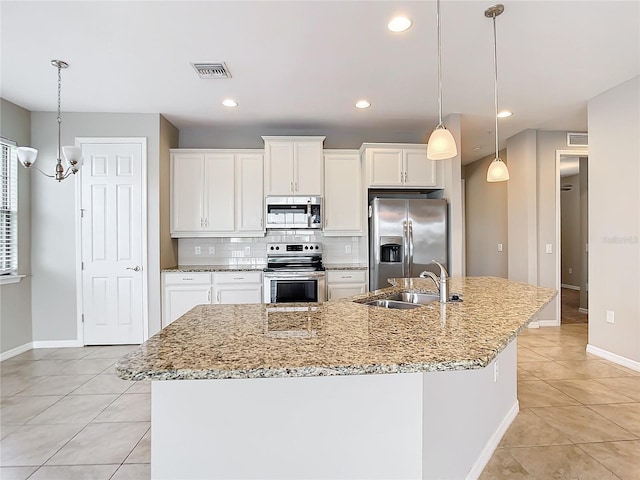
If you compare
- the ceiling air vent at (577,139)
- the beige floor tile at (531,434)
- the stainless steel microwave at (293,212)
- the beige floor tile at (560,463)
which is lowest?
the beige floor tile at (560,463)

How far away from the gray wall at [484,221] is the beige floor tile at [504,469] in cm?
429

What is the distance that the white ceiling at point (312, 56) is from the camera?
7.34 feet

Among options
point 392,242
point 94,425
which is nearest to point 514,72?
point 392,242

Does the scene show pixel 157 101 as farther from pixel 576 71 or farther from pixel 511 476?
pixel 511 476

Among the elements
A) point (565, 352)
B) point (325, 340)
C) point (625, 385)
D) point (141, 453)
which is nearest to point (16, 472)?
point (141, 453)

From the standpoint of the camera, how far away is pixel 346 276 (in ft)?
14.0

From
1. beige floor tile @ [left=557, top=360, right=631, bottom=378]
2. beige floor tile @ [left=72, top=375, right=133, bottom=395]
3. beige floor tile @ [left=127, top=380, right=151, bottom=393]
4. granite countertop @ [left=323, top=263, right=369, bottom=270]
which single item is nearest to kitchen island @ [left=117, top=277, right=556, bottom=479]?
beige floor tile @ [left=127, top=380, right=151, bottom=393]

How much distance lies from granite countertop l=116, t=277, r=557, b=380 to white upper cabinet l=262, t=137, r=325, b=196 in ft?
8.48

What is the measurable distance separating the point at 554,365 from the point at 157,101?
4730 millimetres

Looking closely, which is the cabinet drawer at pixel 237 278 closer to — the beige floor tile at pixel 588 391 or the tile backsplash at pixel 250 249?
the tile backsplash at pixel 250 249

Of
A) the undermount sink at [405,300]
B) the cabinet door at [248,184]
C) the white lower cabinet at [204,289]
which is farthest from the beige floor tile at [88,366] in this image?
the undermount sink at [405,300]

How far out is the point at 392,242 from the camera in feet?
13.3

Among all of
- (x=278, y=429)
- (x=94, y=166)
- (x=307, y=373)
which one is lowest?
(x=278, y=429)

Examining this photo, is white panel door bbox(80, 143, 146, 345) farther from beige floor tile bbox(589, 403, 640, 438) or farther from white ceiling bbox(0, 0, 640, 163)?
beige floor tile bbox(589, 403, 640, 438)
